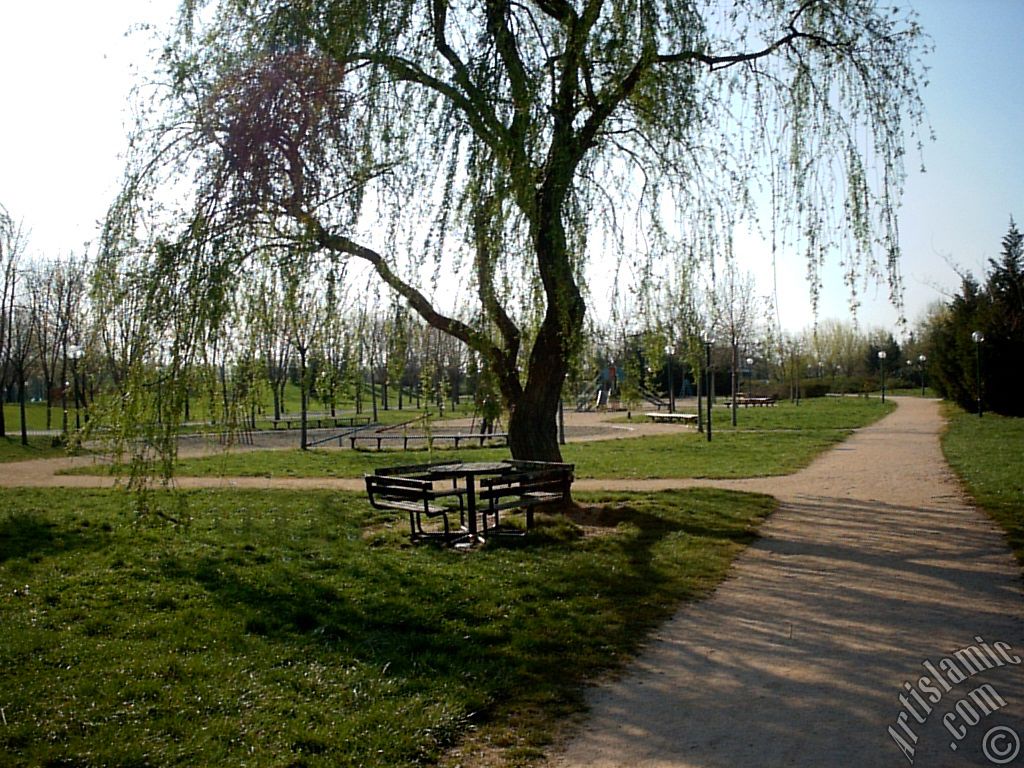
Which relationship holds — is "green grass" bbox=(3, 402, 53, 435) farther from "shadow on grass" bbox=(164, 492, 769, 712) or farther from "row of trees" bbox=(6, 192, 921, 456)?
"shadow on grass" bbox=(164, 492, 769, 712)

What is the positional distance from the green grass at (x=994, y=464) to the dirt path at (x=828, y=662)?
0.79 metres

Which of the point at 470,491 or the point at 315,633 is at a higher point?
the point at 470,491

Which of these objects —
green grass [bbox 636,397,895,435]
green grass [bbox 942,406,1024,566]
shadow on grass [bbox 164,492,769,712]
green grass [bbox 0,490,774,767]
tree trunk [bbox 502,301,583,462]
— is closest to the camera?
green grass [bbox 0,490,774,767]

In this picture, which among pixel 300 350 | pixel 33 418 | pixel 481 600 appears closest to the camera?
pixel 481 600

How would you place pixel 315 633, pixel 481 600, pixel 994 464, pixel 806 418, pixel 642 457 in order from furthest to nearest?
pixel 806 418 → pixel 642 457 → pixel 994 464 → pixel 481 600 → pixel 315 633

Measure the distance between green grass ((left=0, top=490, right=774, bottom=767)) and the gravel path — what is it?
1.05 feet

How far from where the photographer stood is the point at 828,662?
17.3ft

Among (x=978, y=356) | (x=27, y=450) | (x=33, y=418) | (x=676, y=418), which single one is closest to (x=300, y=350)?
(x=27, y=450)

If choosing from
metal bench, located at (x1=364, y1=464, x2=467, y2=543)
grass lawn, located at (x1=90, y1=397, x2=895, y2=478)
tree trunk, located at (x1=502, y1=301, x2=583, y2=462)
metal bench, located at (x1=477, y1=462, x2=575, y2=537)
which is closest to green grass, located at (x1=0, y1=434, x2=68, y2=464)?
grass lawn, located at (x1=90, y1=397, x2=895, y2=478)

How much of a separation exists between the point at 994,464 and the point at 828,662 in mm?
12458

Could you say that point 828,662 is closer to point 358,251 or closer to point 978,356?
point 358,251

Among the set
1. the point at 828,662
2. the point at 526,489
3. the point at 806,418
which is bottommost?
the point at 828,662

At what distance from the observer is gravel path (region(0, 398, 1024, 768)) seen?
159 inches

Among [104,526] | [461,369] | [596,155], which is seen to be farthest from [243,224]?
[104,526]
